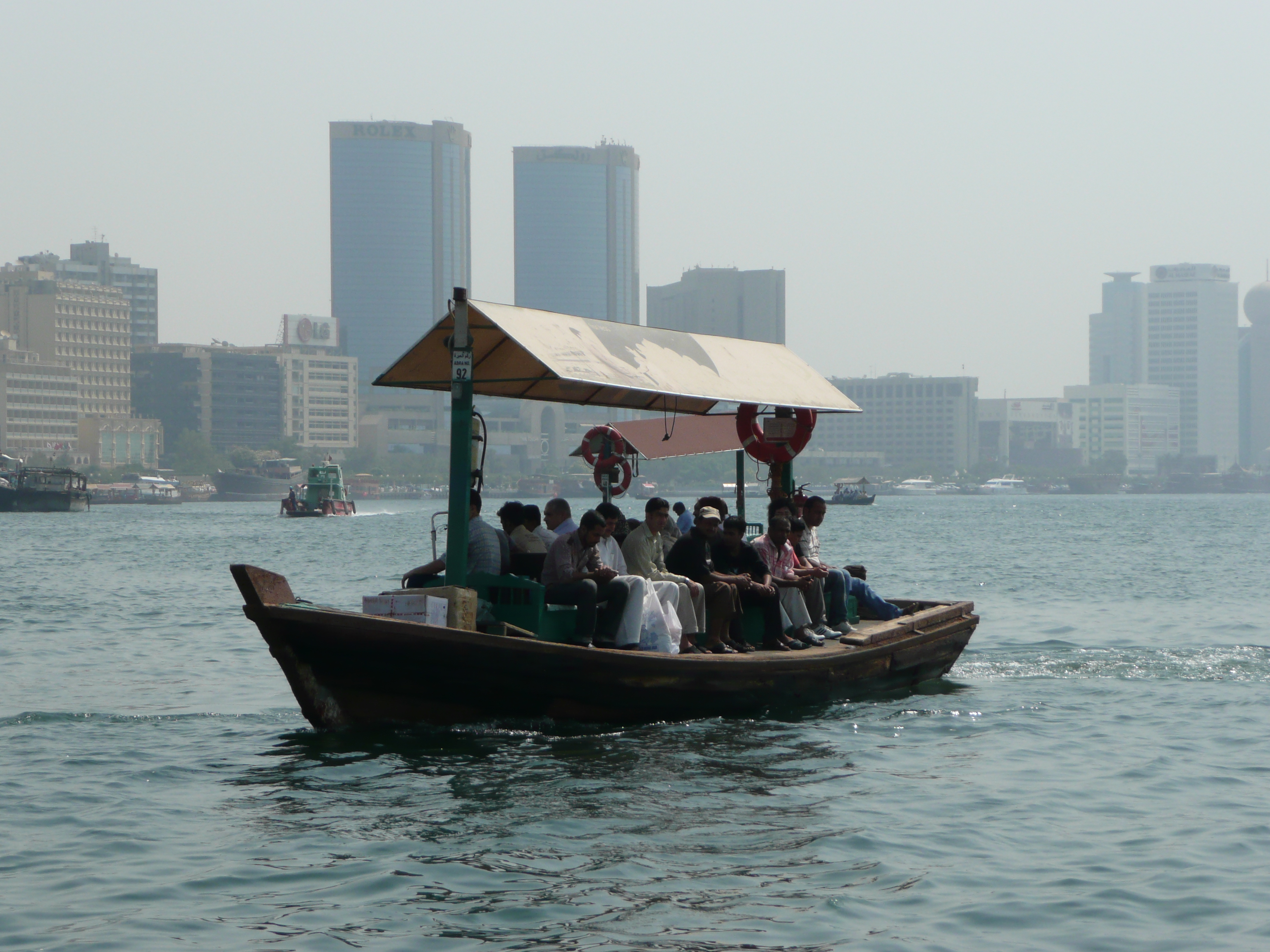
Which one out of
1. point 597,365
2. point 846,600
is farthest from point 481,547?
point 846,600

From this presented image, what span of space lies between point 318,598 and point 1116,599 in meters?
17.8

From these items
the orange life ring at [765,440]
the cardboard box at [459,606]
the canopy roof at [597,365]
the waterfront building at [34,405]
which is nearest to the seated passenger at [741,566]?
the canopy roof at [597,365]

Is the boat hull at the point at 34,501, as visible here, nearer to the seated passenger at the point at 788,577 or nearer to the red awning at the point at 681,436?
the red awning at the point at 681,436

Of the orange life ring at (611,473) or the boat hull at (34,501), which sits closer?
the orange life ring at (611,473)

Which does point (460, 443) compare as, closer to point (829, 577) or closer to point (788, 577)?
point (788, 577)

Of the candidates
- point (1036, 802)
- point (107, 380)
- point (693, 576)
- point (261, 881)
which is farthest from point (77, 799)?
point (107, 380)

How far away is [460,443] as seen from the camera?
12.3 metres

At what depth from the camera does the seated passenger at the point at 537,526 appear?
13.9 metres

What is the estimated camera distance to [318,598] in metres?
33.9

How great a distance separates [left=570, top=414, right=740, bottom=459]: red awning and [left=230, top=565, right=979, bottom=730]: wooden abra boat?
18.6 feet

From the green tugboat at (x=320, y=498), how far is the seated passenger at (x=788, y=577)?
292 ft

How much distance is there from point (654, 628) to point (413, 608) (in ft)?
7.86

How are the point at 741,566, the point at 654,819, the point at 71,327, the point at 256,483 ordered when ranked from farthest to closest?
the point at 71,327
the point at 256,483
the point at 741,566
the point at 654,819

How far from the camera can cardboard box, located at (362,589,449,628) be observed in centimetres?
1189
